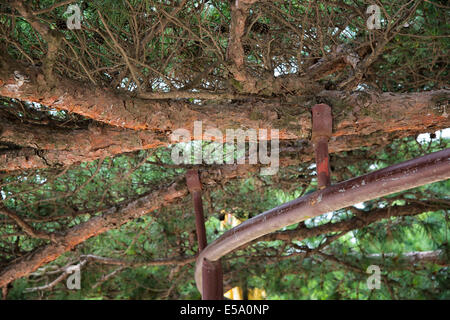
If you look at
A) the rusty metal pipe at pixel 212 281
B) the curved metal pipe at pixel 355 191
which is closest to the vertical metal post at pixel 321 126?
the curved metal pipe at pixel 355 191

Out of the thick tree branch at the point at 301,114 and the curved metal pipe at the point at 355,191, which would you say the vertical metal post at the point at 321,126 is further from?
the curved metal pipe at the point at 355,191

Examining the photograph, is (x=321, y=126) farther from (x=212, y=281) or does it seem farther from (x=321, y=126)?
(x=212, y=281)

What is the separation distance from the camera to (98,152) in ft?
4.82

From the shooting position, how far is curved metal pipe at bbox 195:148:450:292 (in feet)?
3.68

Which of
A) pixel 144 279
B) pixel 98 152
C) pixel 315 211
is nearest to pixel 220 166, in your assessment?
pixel 98 152

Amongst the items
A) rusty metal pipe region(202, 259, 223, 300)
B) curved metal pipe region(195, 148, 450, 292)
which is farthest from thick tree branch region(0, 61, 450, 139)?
rusty metal pipe region(202, 259, 223, 300)

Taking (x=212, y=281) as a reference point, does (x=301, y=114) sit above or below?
above

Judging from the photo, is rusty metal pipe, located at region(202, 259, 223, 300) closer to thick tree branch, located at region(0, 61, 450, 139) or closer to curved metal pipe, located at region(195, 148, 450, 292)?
curved metal pipe, located at region(195, 148, 450, 292)

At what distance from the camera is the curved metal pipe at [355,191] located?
112cm

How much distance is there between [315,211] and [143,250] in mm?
1881

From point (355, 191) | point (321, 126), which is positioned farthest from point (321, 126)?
point (355, 191)

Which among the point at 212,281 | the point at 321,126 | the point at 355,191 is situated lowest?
the point at 212,281

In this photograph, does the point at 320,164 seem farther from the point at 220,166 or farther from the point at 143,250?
the point at 143,250

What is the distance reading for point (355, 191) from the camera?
1.20 m
